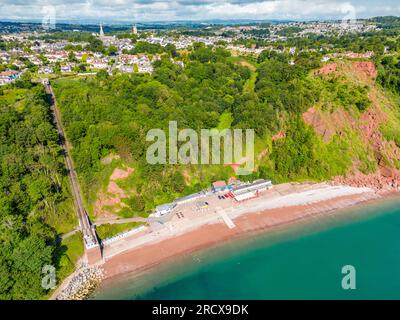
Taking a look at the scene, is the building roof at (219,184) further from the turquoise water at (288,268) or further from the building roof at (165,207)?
the turquoise water at (288,268)

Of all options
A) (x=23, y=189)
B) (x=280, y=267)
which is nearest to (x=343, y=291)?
(x=280, y=267)

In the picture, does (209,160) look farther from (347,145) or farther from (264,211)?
(347,145)

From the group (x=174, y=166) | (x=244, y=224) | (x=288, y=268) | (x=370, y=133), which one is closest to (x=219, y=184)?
(x=174, y=166)

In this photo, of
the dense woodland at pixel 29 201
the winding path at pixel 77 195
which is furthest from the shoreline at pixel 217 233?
the dense woodland at pixel 29 201

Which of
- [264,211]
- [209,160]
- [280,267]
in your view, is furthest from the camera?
[209,160]

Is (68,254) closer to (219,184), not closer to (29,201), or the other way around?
(29,201)

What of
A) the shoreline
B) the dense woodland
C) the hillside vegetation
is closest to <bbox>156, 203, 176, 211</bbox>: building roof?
the hillside vegetation
